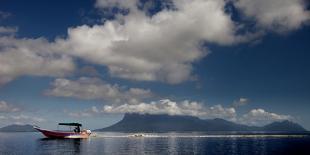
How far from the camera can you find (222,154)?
104875mm

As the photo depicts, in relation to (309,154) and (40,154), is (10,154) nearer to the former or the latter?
(40,154)

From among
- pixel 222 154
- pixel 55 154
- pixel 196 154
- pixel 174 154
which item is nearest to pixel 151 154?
pixel 174 154

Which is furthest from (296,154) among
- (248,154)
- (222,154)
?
(222,154)

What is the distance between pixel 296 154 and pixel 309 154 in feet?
13.1

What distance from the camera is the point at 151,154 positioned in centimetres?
10219

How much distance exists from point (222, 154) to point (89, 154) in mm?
41600

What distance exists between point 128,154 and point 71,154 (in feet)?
59.3

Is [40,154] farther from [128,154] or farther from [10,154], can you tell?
[128,154]

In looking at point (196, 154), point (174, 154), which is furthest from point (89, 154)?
point (196, 154)

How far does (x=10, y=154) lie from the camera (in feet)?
343

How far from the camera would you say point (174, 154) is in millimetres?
102688

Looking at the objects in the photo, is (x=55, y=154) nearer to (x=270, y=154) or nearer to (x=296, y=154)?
(x=270, y=154)

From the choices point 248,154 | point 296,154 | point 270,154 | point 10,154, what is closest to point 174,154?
point 248,154

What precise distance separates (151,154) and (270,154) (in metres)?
37.6
